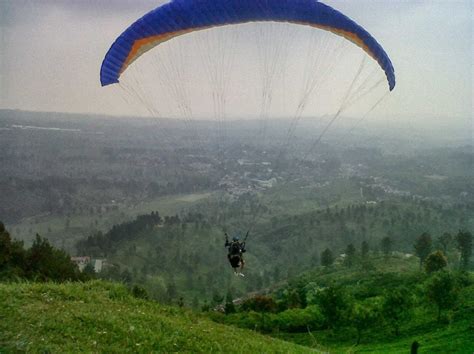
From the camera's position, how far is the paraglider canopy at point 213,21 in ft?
41.9

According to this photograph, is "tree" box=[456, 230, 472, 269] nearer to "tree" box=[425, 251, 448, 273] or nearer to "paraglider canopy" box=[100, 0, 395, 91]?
"tree" box=[425, 251, 448, 273]

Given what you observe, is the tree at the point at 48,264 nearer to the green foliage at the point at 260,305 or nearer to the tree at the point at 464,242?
the green foliage at the point at 260,305

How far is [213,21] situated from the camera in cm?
1325

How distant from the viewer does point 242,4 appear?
12.7 m

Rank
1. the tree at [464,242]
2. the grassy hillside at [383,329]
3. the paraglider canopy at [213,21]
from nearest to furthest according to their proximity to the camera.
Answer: the paraglider canopy at [213,21]
the grassy hillside at [383,329]
the tree at [464,242]

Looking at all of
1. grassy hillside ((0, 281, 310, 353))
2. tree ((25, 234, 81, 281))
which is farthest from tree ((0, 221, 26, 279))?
grassy hillside ((0, 281, 310, 353))

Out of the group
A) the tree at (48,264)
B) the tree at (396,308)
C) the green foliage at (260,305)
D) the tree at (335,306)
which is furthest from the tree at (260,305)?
the tree at (48,264)

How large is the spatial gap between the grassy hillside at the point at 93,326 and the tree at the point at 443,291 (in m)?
31.3

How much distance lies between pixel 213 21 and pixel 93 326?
976 centimetres

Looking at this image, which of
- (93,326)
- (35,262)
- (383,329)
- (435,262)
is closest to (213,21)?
(93,326)

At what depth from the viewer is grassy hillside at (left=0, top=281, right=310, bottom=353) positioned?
9.87 meters

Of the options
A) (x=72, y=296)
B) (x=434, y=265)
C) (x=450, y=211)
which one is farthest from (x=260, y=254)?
(x=72, y=296)

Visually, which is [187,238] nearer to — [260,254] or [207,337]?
[260,254]

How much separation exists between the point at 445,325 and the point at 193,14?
130 ft
